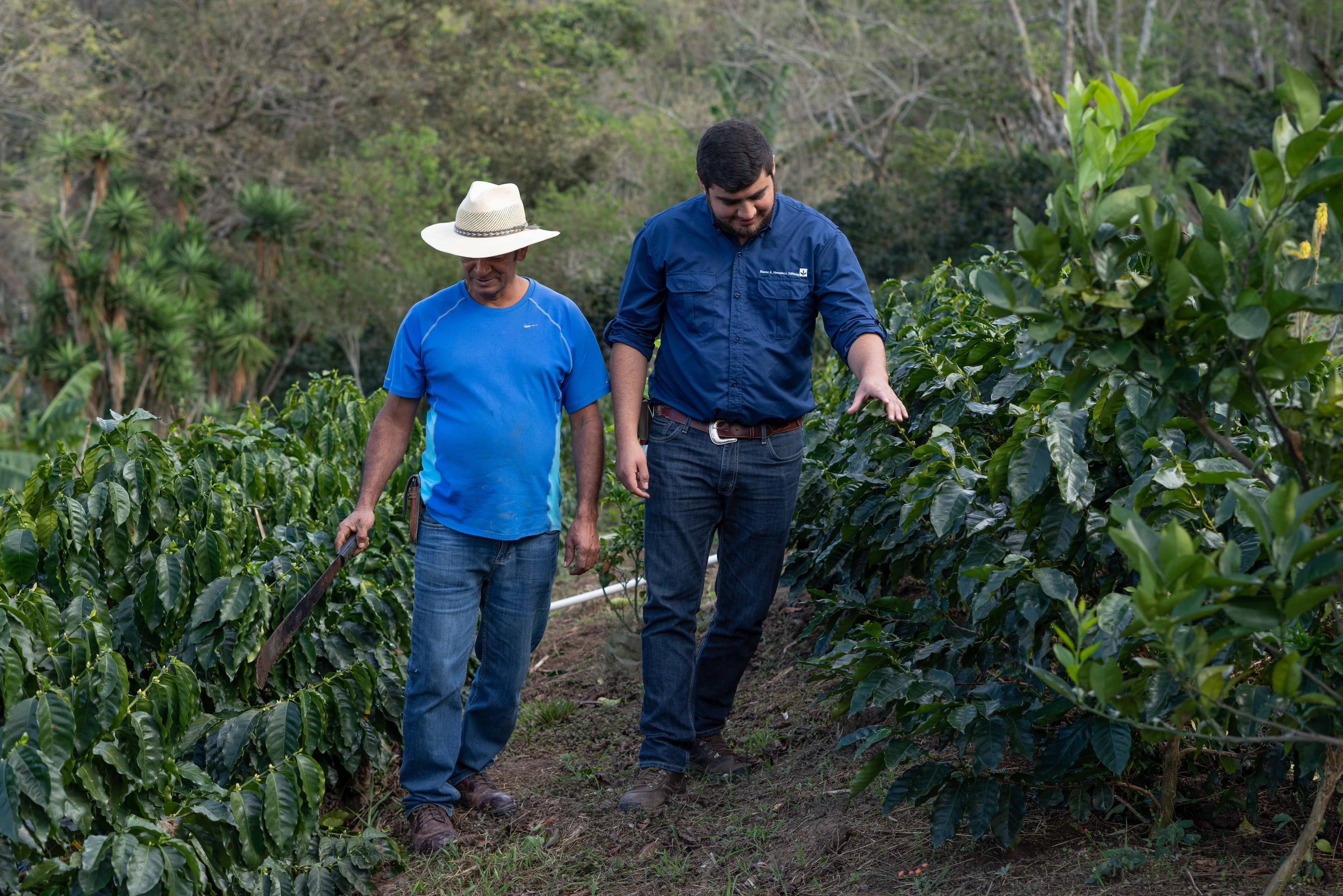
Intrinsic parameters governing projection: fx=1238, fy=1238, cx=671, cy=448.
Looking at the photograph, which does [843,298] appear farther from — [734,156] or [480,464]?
[480,464]

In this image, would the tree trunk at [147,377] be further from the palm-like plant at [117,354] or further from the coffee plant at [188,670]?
the coffee plant at [188,670]

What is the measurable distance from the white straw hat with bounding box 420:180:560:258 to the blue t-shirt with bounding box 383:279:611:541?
0.16 meters

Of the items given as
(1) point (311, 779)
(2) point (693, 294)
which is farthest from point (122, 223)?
(1) point (311, 779)

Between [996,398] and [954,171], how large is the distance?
14.7 meters

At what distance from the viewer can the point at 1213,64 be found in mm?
23703

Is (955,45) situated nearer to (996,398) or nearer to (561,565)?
(561,565)

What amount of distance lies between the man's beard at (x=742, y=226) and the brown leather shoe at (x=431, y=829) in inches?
76.0

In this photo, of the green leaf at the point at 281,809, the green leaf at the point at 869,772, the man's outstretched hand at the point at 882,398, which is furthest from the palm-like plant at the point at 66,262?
the green leaf at the point at 869,772

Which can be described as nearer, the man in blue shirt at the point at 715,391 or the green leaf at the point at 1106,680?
the green leaf at the point at 1106,680

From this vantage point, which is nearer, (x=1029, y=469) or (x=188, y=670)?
(x=1029, y=469)

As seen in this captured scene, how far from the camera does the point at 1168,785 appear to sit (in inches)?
110

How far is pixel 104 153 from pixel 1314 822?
1813cm

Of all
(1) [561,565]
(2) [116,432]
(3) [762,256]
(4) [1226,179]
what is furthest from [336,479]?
(4) [1226,179]

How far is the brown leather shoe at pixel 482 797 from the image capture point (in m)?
3.96
